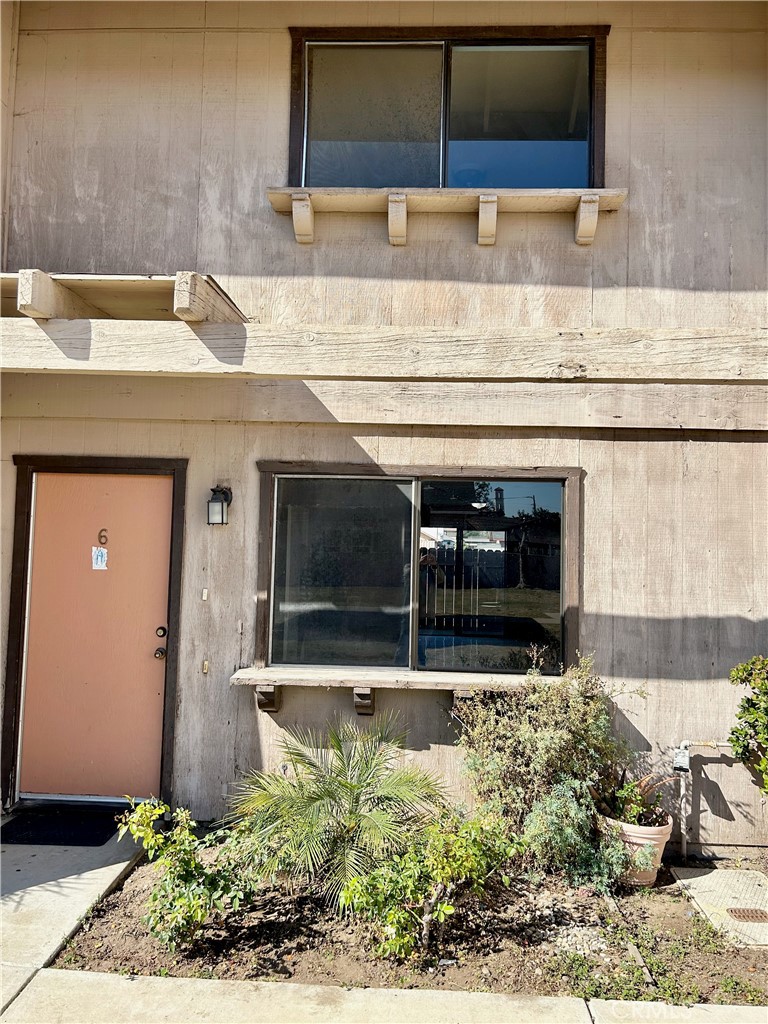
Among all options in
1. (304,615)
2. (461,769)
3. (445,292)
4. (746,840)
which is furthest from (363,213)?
(746,840)

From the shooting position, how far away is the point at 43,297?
11.6 feet

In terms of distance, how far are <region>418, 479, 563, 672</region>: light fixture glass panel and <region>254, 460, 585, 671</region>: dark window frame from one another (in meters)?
0.05

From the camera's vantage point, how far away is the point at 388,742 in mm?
4230

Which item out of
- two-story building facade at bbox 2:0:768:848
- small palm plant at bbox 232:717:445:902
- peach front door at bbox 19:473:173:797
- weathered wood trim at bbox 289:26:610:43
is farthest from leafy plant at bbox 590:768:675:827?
weathered wood trim at bbox 289:26:610:43

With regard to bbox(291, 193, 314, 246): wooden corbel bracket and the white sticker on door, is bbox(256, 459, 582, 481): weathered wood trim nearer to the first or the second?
the white sticker on door

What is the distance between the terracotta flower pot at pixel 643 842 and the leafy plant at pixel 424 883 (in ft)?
2.91

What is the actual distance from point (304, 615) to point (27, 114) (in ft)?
12.6

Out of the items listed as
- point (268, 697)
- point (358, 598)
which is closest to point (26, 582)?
point (268, 697)

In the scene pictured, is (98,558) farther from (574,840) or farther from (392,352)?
(574,840)

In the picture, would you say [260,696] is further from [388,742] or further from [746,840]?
[746,840]

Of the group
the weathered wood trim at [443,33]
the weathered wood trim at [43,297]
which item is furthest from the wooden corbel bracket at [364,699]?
the weathered wood trim at [443,33]

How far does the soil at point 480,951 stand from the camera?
2977 mm

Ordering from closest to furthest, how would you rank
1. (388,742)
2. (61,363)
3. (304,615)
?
1. (61,363)
2. (388,742)
3. (304,615)

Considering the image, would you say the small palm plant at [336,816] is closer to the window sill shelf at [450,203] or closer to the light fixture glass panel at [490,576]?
the light fixture glass panel at [490,576]
